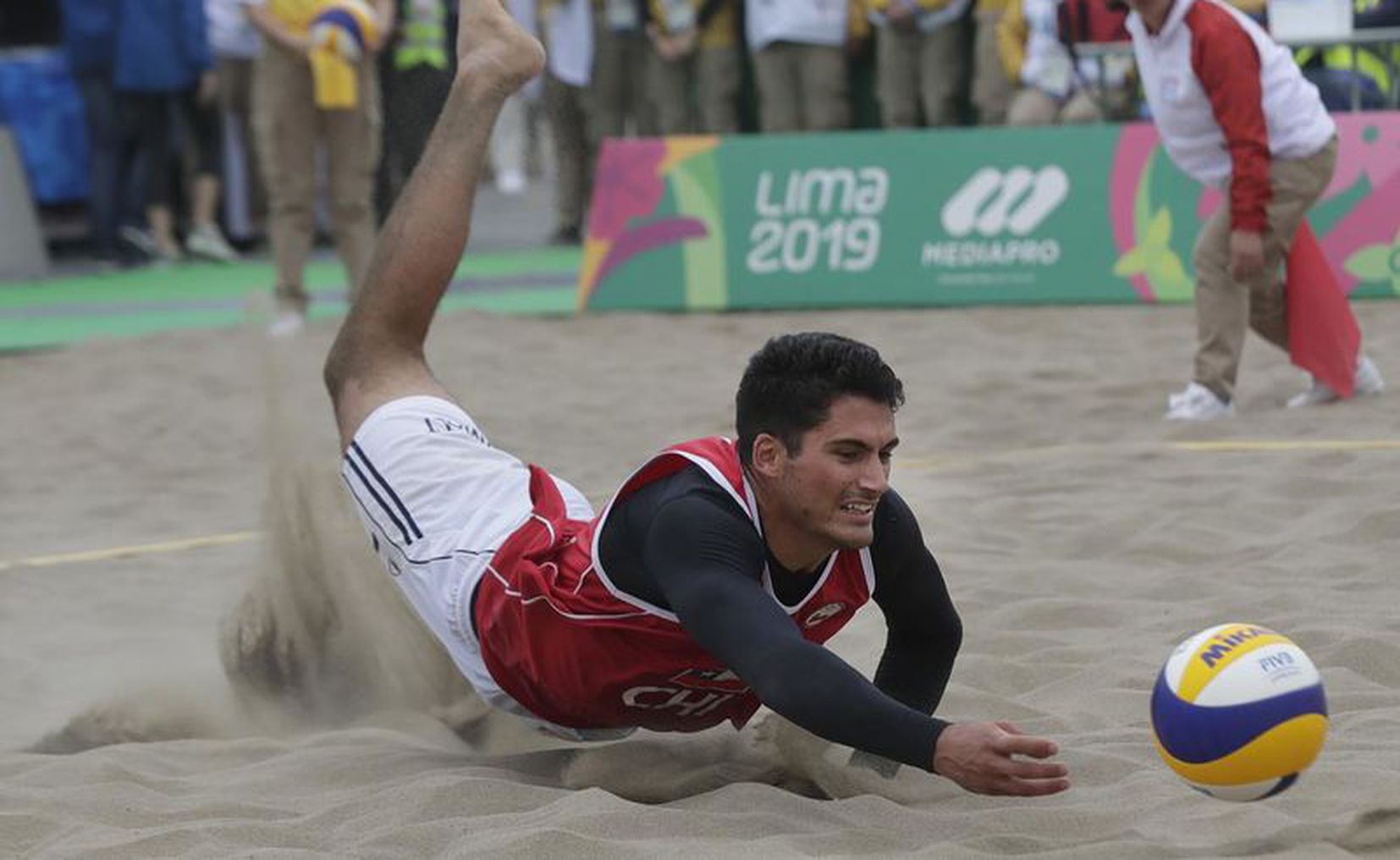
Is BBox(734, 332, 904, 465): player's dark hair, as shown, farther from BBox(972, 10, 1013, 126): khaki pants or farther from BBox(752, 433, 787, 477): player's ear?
BBox(972, 10, 1013, 126): khaki pants

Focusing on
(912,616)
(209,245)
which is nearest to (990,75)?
(209,245)

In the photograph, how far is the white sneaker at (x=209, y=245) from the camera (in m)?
15.5

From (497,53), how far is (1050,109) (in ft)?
22.6

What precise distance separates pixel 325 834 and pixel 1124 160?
793 cm

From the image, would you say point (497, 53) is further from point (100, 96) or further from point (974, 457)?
point (100, 96)

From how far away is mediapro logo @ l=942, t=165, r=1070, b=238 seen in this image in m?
11.2

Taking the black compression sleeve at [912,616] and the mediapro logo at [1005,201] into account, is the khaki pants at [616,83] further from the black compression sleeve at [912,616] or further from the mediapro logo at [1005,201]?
the black compression sleeve at [912,616]

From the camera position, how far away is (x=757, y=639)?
142 inches

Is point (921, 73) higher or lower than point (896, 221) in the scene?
higher

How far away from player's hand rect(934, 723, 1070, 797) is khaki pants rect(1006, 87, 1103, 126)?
882 centimetres

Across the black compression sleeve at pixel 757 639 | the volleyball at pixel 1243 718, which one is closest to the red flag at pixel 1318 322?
the volleyball at pixel 1243 718

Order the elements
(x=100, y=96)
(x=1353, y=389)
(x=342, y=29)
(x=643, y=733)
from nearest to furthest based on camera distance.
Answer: (x=643, y=733)
(x=1353, y=389)
(x=342, y=29)
(x=100, y=96)

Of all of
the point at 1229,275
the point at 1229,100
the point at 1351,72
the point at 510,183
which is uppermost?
the point at 1229,100

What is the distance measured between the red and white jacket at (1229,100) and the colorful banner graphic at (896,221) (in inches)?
115
